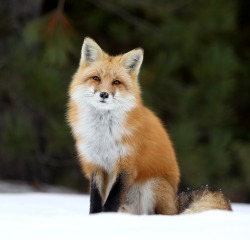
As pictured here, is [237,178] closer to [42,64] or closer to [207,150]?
[207,150]

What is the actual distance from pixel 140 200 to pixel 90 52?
1239 mm

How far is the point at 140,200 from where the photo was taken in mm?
5406

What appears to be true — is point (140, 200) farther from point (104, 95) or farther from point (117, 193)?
point (104, 95)

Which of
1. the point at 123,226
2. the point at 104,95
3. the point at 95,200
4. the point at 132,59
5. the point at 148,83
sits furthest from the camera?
the point at 148,83

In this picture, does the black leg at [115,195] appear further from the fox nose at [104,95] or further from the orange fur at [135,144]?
the fox nose at [104,95]

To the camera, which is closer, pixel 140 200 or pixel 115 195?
pixel 115 195

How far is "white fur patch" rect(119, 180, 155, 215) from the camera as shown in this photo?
539cm

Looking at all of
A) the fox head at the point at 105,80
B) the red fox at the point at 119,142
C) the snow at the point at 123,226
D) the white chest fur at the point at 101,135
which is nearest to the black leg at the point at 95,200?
the red fox at the point at 119,142

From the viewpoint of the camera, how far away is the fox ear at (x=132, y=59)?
5.49 metres

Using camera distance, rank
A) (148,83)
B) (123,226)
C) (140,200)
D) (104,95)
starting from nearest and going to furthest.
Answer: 1. (123,226)
2. (104,95)
3. (140,200)
4. (148,83)

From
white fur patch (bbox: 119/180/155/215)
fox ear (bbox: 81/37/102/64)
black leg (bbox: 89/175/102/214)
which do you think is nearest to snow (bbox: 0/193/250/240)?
black leg (bbox: 89/175/102/214)

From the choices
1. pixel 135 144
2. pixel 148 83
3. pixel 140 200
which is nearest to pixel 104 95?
pixel 135 144

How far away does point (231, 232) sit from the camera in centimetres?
419

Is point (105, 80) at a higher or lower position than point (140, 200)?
higher
